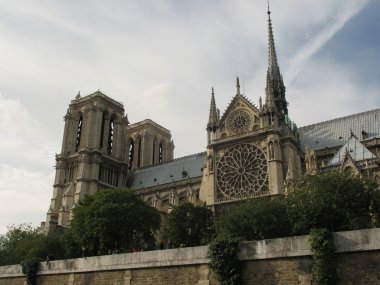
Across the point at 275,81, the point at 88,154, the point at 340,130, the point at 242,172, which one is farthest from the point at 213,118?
the point at 88,154

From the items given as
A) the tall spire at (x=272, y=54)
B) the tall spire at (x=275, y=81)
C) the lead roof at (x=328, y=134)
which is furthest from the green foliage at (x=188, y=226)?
the tall spire at (x=272, y=54)

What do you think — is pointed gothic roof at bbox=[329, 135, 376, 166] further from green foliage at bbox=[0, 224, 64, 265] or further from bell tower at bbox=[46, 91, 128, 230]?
bell tower at bbox=[46, 91, 128, 230]

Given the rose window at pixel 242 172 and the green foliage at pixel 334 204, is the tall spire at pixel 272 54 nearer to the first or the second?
the rose window at pixel 242 172

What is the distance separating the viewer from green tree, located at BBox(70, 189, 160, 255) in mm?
39438

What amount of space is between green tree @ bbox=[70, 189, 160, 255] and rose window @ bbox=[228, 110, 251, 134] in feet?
49.9

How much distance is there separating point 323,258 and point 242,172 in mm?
32199

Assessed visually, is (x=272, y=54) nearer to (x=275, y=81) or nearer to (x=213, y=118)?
(x=275, y=81)

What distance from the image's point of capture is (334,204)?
27312 millimetres

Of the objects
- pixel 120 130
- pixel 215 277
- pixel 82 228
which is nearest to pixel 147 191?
pixel 120 130

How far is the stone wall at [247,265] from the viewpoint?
17328 millimetres

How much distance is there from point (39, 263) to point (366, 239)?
1930 cm

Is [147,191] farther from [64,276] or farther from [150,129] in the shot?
[64,276]

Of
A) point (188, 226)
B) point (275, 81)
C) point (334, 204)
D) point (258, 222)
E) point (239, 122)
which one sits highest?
point (275, 81)

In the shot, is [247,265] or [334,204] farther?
[334,204]
